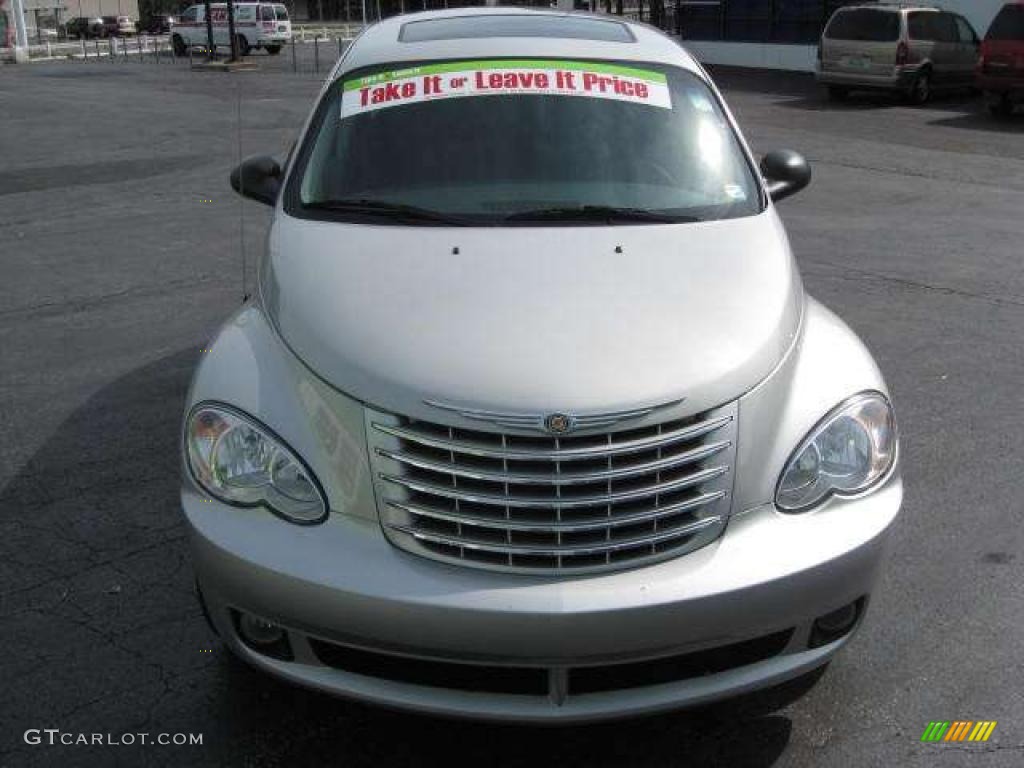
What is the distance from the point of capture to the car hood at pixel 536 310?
9.72ft

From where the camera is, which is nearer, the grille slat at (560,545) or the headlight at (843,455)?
the grille slat at (560,545)

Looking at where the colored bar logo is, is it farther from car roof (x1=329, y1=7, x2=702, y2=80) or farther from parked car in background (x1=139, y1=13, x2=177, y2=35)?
parked car in background (x1=139, y1=13, x2=177, y2=35)

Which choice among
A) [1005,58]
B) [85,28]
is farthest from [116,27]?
[1005,58]

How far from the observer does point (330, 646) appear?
2.94 meters

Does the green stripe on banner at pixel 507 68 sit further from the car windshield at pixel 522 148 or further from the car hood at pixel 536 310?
the car hood at pixel 536 310

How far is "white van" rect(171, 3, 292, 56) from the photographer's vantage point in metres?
43.0

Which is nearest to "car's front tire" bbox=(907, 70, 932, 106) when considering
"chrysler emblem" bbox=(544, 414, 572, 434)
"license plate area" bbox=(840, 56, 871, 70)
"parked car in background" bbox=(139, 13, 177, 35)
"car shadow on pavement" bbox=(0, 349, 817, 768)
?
"license plate area" bbox=(840, 56, 871, 70)

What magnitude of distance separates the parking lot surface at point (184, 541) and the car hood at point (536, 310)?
1022 mm

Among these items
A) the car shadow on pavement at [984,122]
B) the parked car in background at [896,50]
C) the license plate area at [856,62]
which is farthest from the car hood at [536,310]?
the license plate area at [856,62]

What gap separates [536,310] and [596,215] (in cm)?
80

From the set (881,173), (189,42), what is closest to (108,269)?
(881,173)

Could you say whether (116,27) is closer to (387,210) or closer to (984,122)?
(984,122)

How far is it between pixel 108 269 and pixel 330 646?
684cm

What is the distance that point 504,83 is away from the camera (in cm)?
444
